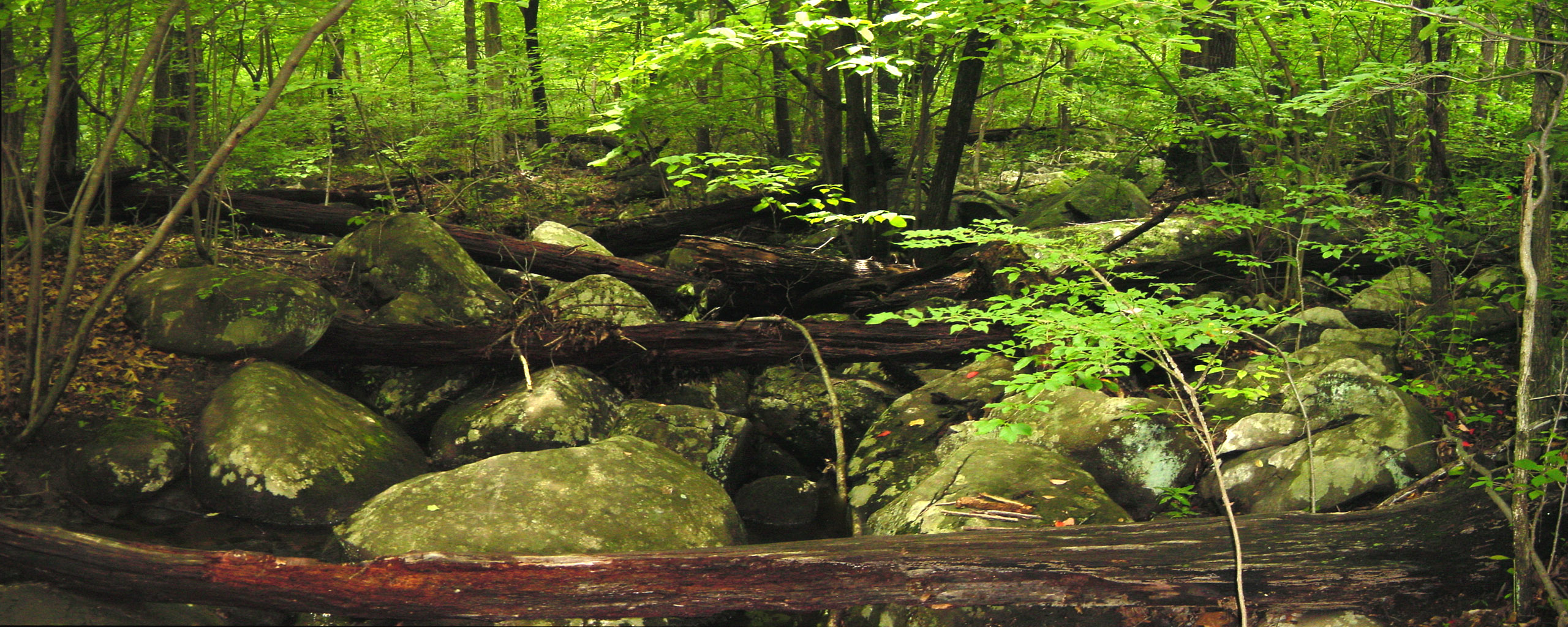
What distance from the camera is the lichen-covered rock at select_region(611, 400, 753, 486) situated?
5.32 metres

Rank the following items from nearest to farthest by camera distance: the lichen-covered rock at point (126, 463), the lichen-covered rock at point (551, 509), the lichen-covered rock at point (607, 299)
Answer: the lichen-covered rock at point (551, 509) < the lichen-covered rock at point (126, 463) < the lichen-covered rock at point (607, 299)

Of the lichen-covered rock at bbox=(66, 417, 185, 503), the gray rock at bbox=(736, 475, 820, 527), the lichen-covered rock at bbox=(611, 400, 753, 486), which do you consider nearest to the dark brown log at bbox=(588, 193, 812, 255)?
the lichen-covered rock at bbox=(611, 400, 753, 486)

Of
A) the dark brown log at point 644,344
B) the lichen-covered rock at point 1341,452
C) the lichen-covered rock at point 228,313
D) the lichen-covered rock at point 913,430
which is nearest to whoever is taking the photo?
the lichen-covered rock at point 1341,452

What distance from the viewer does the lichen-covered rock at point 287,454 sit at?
4461mm

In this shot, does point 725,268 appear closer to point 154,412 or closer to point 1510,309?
point 154,412

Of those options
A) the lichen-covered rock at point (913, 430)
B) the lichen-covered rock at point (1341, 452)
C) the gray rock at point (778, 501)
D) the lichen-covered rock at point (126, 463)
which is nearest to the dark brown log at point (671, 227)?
the lichen-covered rock at point (913, 430)

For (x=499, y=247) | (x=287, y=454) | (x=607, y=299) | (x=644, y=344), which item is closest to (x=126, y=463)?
(x=287, y=454)

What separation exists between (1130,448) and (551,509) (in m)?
3.11

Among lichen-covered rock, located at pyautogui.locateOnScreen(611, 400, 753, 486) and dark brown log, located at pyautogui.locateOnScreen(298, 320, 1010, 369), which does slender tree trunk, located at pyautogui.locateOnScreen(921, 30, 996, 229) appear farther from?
lichen-covered rock, located at pyautogui.locateOnScreen(611, 400, 753, 486)

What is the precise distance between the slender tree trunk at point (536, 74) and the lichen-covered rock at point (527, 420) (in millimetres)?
4304

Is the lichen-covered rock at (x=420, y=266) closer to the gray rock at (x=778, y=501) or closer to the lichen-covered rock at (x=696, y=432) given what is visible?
the lichen-covered rock at (x=696, y=432)

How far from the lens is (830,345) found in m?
5.98

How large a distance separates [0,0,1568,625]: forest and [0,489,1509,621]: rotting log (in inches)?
0.6

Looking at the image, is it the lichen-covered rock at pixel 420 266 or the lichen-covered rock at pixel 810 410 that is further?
the lichen-covered rock at pixel 420 266
